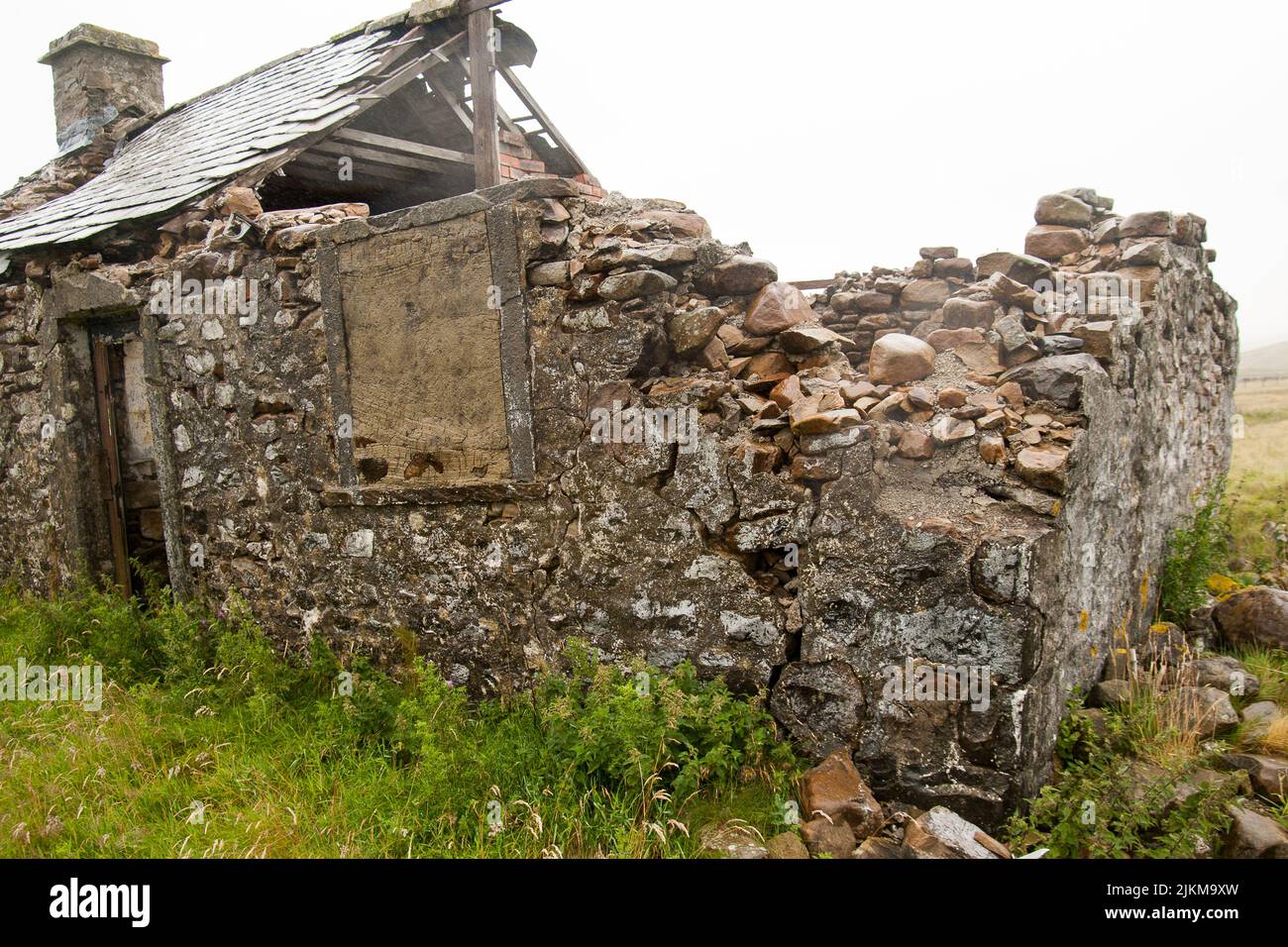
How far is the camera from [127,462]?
21.2 feet

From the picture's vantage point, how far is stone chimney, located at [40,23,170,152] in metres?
9.71

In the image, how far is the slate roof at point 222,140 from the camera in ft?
19.0

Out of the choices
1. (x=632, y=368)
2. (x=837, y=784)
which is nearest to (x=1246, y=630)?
(x=837, y=784)

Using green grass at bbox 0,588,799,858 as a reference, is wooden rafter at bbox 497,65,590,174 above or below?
above

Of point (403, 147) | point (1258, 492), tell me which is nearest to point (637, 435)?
point (403, 147)

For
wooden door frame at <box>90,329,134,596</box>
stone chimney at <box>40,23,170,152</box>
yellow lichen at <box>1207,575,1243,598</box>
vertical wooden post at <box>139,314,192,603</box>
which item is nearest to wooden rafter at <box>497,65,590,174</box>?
vertical wooden post at <box>139,314,192,603</box>

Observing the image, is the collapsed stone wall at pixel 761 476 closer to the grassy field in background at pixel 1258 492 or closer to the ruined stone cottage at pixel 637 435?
the ruined stone cottage at pixel 637 435

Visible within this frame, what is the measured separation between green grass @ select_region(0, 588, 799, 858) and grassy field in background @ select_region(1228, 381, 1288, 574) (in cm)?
569

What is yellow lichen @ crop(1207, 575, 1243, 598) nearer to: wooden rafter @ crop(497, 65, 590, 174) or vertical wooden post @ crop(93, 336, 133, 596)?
wooden rafter @ crop(497, 65, 590, 174)

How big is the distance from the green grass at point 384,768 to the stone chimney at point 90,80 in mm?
7906

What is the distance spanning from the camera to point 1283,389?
95.6 ft

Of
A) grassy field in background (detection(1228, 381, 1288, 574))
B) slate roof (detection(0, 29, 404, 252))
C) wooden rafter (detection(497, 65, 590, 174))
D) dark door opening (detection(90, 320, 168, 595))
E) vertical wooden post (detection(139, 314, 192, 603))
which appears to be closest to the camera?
vertical wooden post (detection(139, 314, 192, 603))

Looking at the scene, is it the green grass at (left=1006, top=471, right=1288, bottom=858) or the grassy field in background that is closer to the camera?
the green grass at (left=1006, top=471, right=1288, bottom=858)

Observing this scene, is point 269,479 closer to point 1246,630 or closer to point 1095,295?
point 1095,295
